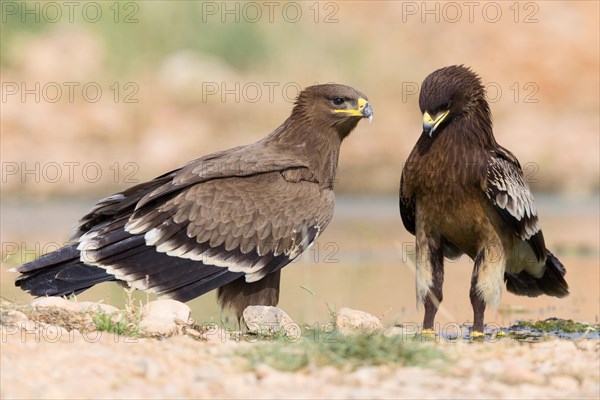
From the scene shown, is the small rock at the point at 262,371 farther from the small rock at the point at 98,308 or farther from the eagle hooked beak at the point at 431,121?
the eagle hooked beak at the point at 431,121

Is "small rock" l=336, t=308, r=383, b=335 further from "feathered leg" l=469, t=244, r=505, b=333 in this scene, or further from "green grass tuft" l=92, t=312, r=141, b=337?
"green grass tuft" l=92, t=312, r=141, b=337

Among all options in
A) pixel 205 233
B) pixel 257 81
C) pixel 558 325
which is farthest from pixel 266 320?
pixel 257 81

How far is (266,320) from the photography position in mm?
7320

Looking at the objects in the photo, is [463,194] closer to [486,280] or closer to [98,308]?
[486,280]

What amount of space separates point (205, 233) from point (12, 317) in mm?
1766

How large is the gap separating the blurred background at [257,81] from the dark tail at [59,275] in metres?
9.06

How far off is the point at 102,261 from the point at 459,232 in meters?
2.19

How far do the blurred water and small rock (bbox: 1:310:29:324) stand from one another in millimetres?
847

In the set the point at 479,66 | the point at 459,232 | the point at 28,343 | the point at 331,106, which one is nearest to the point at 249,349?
the point at 28,343

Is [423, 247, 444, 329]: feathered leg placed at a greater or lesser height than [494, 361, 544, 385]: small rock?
greater

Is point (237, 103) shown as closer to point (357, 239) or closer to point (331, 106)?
point (357, 239)

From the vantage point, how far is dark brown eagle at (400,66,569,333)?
300 inches

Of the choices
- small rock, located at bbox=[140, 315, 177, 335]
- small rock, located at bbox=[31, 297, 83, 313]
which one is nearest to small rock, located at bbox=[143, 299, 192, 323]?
small rock, located at bbox=[140, 315, 177, 335]

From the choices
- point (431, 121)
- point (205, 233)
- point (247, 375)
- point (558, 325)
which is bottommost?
point (247, 375)
